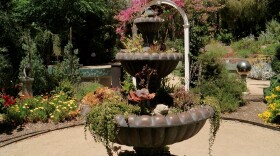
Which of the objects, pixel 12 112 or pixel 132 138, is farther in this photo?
pixel 12 112

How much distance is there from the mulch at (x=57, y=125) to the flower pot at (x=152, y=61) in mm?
4062

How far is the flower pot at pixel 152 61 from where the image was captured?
411cm

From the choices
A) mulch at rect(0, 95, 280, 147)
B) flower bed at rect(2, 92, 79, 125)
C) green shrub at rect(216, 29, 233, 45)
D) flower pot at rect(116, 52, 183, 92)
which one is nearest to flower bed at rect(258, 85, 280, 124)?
mulch at rect(0, 95, 280, 147)

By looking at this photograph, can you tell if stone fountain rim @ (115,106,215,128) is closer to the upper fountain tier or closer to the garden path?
the upper fountain tier

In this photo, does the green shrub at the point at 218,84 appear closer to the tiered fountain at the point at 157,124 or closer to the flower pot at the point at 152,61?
the flower pot at the point at 152,61

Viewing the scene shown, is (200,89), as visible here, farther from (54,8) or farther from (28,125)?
(54,8)

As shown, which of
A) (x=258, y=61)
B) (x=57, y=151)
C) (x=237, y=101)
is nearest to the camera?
(x=57, y=151)

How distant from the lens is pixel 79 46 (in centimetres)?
2527

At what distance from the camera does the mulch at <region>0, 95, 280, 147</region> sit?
7602 millimetres

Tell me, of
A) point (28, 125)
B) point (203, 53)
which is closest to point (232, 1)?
point (203, 53)

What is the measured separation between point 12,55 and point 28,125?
12.0ft

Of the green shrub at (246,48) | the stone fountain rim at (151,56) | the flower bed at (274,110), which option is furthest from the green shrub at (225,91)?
the green shrub at (246,48)

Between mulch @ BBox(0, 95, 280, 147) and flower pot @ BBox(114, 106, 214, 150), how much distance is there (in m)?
4.41

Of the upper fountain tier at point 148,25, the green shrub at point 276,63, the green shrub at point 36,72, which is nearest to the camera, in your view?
the upper fountain tier at point 148,25
